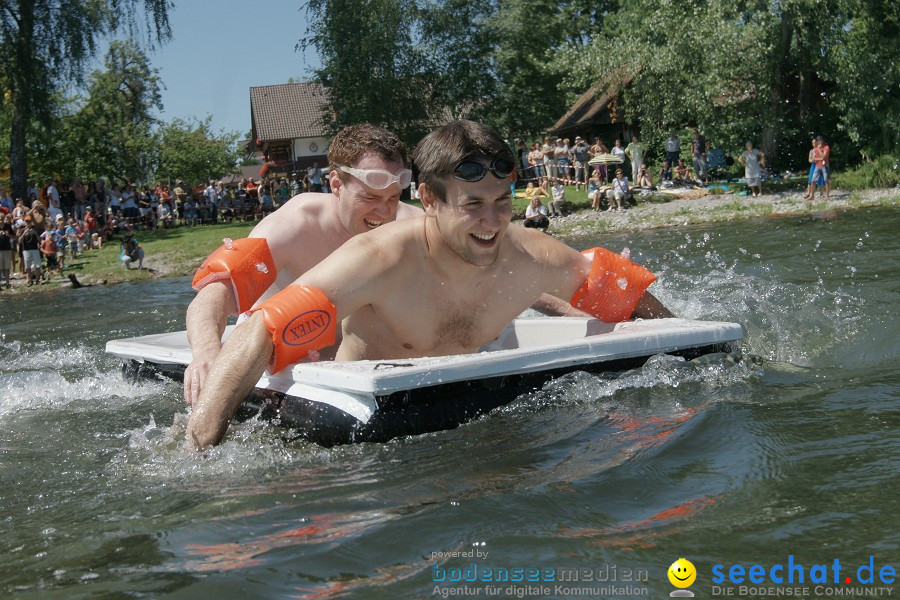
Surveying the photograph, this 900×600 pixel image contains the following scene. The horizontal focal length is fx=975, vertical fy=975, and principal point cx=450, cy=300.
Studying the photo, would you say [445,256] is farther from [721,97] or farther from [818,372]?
[721,97]

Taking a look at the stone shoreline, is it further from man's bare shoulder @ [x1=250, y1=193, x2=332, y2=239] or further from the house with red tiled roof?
the house with red tiled roof

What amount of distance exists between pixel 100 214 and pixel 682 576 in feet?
81.7

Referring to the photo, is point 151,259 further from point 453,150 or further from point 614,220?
point 453,150

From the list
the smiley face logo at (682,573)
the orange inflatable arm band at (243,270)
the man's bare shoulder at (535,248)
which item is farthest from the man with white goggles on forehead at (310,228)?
the smiley face logo at (682,573)

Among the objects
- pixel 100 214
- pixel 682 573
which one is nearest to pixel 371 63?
pixel 100 214

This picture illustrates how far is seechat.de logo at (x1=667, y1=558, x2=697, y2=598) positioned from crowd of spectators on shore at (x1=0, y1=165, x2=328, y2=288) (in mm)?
18333

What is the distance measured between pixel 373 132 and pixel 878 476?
323 cm

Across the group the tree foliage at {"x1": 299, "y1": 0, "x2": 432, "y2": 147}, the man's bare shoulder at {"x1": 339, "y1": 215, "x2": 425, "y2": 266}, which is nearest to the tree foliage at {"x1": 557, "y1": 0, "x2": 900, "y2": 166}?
the tree foliage at {"x1": 299, "y1": 0, "x2": 432, "y2": 147}

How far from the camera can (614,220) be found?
21.1 metres

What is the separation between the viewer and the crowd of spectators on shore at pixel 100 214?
63.6 ft

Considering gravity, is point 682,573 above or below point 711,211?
below

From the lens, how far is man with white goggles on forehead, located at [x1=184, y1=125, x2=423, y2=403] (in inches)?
206

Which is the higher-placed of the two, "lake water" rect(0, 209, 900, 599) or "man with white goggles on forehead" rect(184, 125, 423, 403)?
"man with white goggles on forehead" rect(184, 125, 423, 403)

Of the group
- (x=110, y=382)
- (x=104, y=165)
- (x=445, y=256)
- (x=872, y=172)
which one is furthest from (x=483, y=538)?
(x=104, y=165)
